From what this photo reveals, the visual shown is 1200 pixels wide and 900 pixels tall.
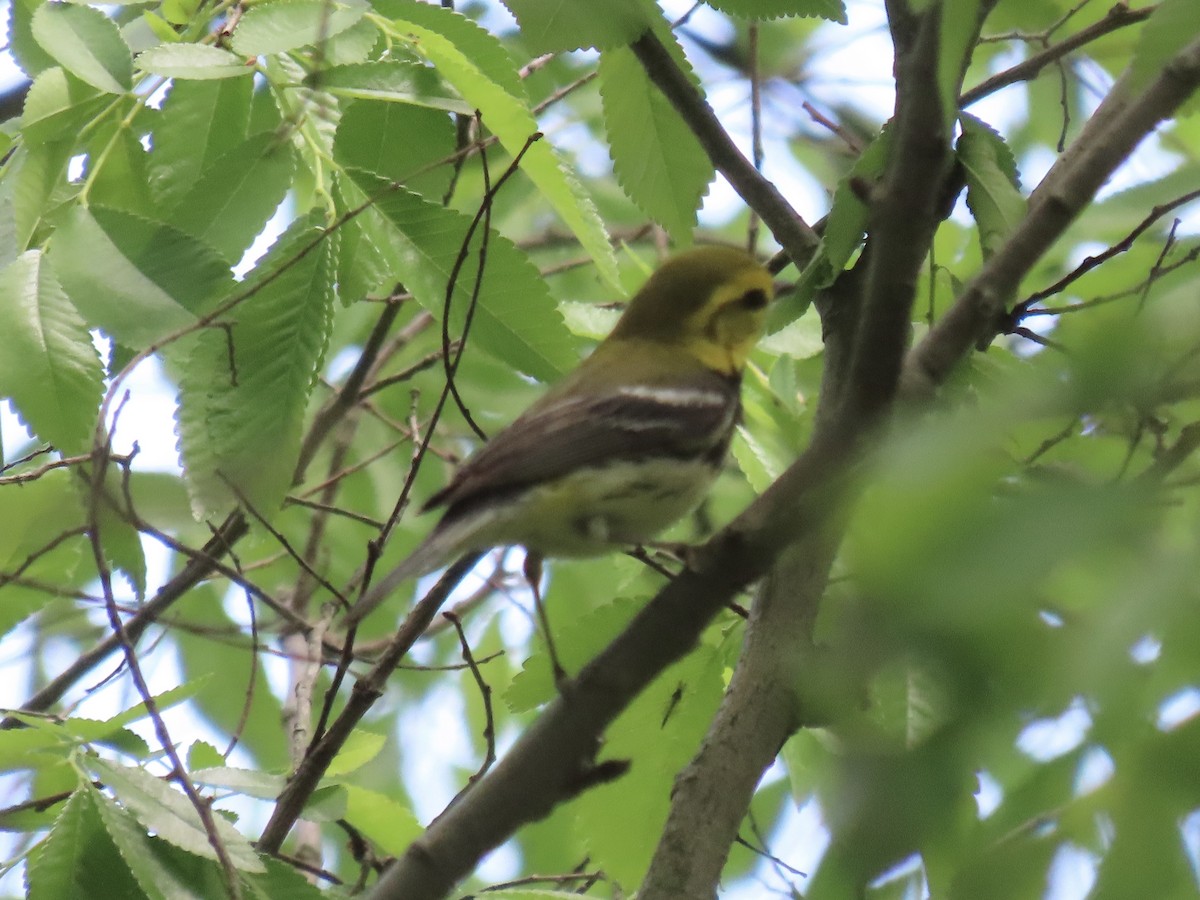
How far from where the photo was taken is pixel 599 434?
11.1ft

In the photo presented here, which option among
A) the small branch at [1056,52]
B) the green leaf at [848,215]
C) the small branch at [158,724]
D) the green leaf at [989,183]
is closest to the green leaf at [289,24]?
the small branch at [158,724]

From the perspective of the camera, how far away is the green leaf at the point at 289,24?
2.58 metres

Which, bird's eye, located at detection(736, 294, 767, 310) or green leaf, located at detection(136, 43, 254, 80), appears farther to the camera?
bird's eye, located at detection(736, 294, 767, 310)

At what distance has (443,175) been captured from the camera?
3.10 metres

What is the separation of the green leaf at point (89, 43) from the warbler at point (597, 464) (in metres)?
1.15

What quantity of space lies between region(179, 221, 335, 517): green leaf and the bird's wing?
593 mm

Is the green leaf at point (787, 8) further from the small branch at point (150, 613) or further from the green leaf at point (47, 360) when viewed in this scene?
the small branch at point (150, 613)

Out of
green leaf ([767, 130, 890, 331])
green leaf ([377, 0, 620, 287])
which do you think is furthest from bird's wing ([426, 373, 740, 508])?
green leaf ([767, 130, 890, 331])

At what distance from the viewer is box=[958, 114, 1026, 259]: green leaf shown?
8.14 ft

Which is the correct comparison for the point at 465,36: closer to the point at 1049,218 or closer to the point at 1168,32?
the point at 1049,218

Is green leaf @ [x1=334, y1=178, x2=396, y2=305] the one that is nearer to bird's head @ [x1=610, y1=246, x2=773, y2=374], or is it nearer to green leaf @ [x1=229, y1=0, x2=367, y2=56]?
green leaf @ [x1=229, y1=0, x2=367, y2=56]

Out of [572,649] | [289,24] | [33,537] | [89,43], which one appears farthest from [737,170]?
[33,537]

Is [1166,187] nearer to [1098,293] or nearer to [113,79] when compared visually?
[1098,293]

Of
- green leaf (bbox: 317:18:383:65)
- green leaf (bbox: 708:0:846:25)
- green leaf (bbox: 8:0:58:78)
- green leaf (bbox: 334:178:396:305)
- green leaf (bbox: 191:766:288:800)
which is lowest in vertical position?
green leaf (bbox: 191:766:288:800)
